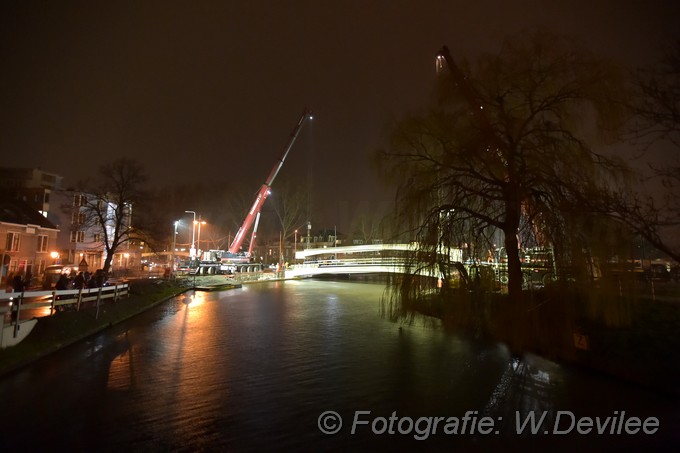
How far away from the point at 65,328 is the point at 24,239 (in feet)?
98.6

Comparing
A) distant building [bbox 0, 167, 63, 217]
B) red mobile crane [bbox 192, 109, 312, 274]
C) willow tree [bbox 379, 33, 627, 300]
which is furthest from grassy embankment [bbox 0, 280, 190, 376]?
distant building [bbox 0, 167, 63, 217]

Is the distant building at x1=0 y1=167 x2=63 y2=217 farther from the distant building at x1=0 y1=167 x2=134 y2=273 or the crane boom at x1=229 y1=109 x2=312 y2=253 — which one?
the crane boom at x1=229 y1=109 x2=312 y2=253

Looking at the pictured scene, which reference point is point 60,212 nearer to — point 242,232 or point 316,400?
point 242,232

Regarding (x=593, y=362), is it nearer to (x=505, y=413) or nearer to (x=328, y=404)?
(x=505, y=413)

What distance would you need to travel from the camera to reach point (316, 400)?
30.6 feet

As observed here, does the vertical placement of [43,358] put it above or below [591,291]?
below

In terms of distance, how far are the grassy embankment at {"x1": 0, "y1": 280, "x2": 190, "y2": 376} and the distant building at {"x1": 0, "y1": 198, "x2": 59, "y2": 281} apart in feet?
57.5

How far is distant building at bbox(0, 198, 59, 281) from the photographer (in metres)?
35.1

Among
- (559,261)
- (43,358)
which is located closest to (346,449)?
(559,261)

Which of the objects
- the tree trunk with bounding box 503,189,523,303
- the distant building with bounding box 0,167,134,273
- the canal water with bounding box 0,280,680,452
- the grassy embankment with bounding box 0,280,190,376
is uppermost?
the distant building with bounding box 0,167,134,273

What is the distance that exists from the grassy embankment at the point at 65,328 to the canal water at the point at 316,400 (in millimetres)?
376

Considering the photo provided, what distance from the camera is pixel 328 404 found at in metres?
9.07

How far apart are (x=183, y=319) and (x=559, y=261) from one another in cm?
1742

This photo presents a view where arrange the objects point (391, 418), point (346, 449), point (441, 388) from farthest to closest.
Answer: point (441, 388) < point (391, 418) < point (346, 449)
